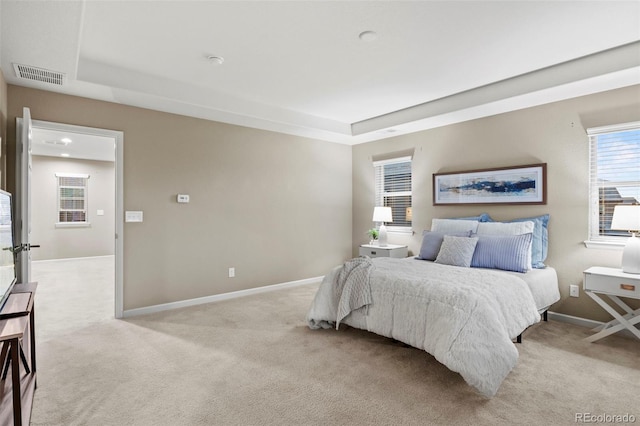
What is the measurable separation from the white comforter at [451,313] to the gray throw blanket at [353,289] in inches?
2.2

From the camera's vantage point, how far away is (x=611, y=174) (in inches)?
137

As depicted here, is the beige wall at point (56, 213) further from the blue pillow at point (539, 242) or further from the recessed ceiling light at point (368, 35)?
the blue pillow at point (539, 242)

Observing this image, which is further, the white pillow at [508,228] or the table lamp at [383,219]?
the table lamp at [383,219]

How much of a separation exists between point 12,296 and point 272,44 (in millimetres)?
2628

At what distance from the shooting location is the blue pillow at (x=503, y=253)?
3.48 m

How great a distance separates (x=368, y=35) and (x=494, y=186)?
8.56 ft

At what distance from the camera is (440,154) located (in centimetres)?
493

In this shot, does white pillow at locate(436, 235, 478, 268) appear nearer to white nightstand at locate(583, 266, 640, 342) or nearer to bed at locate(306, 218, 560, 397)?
bed at locate(306, 218, 560, 397)

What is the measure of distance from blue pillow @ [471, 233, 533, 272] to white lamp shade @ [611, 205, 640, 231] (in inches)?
28.0

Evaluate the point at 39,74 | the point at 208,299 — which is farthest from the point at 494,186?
the point at 39,74

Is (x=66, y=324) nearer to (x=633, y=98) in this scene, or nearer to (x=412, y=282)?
(x=412, y=282)

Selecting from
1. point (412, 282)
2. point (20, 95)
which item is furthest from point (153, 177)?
point (412, 282)

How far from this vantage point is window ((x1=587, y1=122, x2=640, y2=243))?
11.0ft

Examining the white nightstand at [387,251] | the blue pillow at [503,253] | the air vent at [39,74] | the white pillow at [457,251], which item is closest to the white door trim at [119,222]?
the air vent at [39,74]
